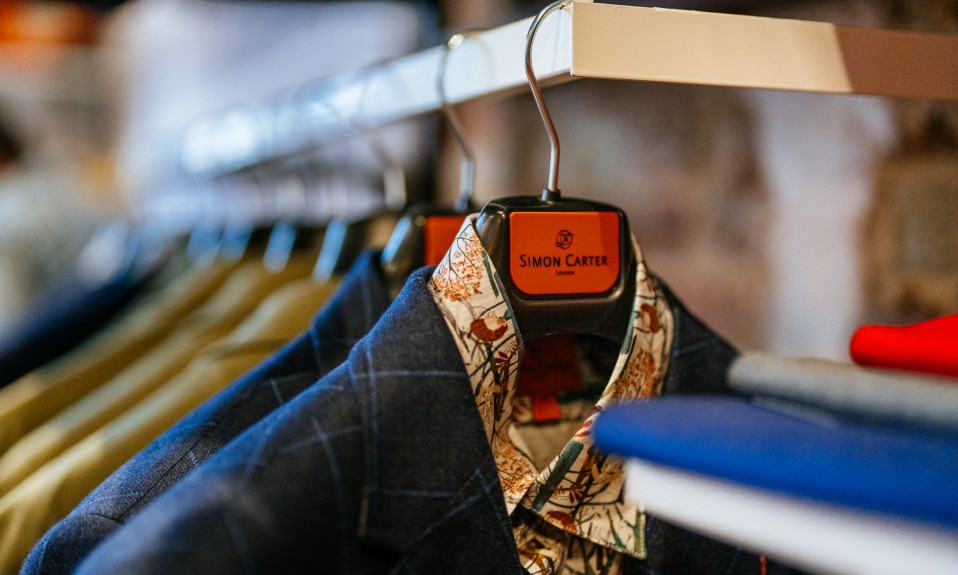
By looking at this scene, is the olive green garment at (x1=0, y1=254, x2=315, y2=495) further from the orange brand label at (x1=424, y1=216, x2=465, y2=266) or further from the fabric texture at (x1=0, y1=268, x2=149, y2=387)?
the orange brand label at (x1=424, y1=216, x2=465, y2=266)

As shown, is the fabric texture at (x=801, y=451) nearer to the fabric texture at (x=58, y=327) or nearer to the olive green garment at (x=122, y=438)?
the olive green garment at (x=122, y=438)

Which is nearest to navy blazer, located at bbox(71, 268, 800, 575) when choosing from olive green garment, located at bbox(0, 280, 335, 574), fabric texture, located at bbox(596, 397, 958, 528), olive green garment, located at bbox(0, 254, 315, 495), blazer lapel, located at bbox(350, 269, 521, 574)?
blazer lapel, located at bbox(350, 269, 521, 574)

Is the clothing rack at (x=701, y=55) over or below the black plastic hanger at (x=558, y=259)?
over

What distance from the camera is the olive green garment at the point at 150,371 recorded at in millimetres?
693

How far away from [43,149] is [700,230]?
2506 millimetres

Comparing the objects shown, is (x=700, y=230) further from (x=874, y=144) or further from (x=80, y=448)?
(x=80, y=448)

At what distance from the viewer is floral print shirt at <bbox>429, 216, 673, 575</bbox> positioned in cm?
47

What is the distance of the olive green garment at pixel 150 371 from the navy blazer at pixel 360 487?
1.25 feet

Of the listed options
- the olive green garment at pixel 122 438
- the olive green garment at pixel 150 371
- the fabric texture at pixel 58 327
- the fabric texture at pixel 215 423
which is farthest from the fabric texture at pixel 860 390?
the fabric texture at pixel 58 327

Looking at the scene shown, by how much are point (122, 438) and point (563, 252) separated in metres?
0.39

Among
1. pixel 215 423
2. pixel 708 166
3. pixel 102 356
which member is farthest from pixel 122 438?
pixel 708 166

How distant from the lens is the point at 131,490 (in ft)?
1.59

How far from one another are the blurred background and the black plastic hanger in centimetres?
15

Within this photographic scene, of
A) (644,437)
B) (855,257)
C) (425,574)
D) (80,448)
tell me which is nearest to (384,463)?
(425,574)
